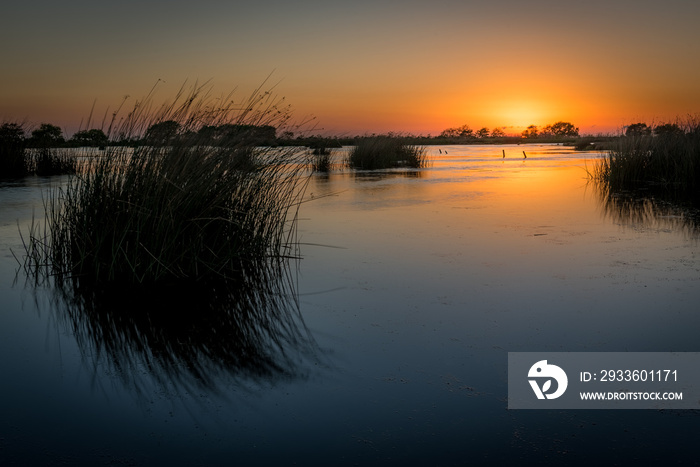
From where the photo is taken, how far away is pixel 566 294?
14.7 feet

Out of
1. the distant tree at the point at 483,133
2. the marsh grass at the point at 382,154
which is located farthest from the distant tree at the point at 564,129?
the marsh grass at the point at 382,154

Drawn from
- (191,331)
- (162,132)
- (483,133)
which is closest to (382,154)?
(162,132)

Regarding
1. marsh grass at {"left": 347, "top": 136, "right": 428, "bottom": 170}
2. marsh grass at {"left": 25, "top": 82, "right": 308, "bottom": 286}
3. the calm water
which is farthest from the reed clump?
marsh grass at {"left": 25, "top": 82, "right": 308, "bottom": 286}

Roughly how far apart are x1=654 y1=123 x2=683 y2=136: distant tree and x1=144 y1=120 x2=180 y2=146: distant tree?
1198 cm

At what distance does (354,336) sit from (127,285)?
219cm

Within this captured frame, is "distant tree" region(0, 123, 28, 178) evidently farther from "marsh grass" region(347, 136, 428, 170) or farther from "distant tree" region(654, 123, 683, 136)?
"distant tree" region(654, 123, 683, 136)

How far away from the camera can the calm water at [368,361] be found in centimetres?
233

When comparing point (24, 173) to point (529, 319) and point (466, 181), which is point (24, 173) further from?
point (529, 319)

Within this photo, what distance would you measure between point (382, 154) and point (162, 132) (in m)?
16.1

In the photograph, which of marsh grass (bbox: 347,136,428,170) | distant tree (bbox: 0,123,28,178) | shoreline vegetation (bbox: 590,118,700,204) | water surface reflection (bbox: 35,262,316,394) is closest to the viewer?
water surface reflection (bbox: 35,262,316,394)

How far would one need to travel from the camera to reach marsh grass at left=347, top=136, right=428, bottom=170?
20984mm

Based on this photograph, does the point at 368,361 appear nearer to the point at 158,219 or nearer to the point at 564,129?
the point at 158,219

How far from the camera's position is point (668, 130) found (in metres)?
14.1

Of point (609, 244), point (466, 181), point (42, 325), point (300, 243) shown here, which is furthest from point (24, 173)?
point (609, 244)
